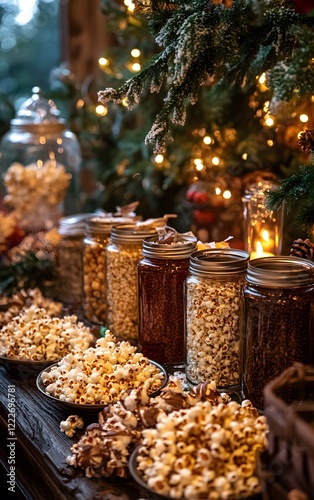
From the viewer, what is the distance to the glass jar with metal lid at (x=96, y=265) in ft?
5.47

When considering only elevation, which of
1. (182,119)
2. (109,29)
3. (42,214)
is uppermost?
(109,29)

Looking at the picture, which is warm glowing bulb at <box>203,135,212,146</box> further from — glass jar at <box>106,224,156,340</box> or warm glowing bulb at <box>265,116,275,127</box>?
glass jar at <box>106,224,156,340</box>

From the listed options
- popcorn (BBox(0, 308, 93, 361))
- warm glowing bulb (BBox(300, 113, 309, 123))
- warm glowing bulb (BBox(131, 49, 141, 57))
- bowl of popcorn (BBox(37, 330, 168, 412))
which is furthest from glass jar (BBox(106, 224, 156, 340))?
warm glowing bulb (BBox(131, 49, 141, 57))

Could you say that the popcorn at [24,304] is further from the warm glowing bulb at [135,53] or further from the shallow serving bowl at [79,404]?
the warm glowing bulb at [135,53]

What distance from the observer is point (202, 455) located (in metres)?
0.87

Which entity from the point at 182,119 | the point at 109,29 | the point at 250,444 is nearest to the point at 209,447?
the point at 250,444

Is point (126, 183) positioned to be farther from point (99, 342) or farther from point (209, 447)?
point (209, 447)

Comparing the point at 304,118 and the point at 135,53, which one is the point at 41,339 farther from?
the point at 135,53

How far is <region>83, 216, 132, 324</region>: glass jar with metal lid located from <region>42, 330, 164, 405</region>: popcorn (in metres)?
0.37

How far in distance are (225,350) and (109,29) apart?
1.44 m

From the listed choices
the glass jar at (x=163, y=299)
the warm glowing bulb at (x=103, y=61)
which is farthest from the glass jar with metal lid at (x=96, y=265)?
the warm glowing bulb at (x=103, y=61)

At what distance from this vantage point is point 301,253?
49.8 inches

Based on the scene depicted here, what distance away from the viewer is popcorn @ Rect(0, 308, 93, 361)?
Result: 1.43 meters

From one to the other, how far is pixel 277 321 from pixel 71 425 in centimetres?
41
